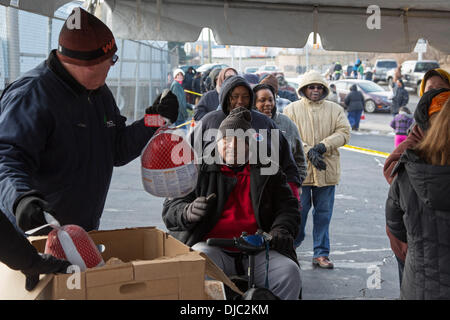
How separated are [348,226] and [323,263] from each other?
1893 mm

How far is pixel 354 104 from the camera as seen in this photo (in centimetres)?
1897

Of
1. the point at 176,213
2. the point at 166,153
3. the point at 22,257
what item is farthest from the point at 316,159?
the point at 22,257

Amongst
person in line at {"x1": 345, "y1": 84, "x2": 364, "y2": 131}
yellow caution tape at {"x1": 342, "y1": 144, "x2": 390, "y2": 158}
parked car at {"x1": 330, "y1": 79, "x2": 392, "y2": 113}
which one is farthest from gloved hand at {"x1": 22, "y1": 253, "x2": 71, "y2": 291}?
parked car at {"x1": 330, "y1": 79, "x2": 392, "y2": 113}

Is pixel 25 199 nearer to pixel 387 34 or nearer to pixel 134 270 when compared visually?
pixel 134 270

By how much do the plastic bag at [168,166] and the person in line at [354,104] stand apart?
16.6m

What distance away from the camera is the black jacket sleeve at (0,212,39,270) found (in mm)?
1885

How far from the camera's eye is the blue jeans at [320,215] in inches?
238

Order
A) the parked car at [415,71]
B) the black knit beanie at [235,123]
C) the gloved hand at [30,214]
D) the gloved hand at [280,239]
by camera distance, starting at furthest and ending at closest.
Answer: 1. the parked car at [415,71]
2. the black knit beanie at [235,123]
3. the gloved hand at [280,239]
4. the gloved hand at [30,214]

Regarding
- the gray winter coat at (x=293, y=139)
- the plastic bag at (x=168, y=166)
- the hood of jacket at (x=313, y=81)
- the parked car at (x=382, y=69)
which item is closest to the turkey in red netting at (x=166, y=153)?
the plastic bag at (x=168, y=166)

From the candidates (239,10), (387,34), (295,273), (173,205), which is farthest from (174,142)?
(387,34)

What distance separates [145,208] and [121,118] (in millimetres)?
5453

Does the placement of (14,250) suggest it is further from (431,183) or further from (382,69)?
(382,69)

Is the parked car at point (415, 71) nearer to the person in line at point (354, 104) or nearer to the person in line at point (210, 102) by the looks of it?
the person in line at point (354, 104)

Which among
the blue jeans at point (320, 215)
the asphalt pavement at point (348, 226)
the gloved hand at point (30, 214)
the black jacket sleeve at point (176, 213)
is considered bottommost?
the asphalt pavement at point (348, 226)
